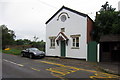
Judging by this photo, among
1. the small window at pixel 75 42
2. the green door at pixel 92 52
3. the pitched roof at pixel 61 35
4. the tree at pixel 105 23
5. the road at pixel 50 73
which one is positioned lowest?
the road at pixel 50 73

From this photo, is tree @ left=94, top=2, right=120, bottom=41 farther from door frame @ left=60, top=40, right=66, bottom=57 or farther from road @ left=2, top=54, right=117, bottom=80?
road @ left=2, top=54, right=117, bottom=80

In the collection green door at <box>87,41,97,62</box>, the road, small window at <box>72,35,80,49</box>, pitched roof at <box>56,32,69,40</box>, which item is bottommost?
the road

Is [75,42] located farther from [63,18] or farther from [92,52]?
[63,18]

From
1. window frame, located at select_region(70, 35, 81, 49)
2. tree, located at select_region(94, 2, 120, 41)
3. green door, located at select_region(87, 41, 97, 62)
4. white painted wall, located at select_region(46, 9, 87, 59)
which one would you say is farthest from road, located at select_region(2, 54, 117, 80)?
tree, located at select_region(94, 2, 120, 41)

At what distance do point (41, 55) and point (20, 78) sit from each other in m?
9.24

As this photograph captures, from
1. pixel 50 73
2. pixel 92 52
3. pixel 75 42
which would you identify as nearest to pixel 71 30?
pixel 75 42

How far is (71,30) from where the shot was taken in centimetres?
1586

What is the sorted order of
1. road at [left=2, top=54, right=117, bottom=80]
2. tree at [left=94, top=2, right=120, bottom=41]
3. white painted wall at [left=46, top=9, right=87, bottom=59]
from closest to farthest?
road at [left=2, top=54, right=117, bottom=80], white painted wall at [left=46, top=9, right=87, bottom=59], tree at [left=94, top=2, right=120, bottom=41]

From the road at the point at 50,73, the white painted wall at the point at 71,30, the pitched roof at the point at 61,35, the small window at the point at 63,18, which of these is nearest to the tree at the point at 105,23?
the white painted wall at the point at 71,30

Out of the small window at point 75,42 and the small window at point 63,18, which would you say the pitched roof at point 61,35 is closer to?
the small window at point 75,42

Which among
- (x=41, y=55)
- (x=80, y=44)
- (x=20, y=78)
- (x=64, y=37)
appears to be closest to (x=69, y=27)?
(x=64, y=37)

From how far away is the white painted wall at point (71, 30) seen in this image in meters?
14.5

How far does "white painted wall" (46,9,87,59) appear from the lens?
47.6 feet

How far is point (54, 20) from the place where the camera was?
18.1 meters
